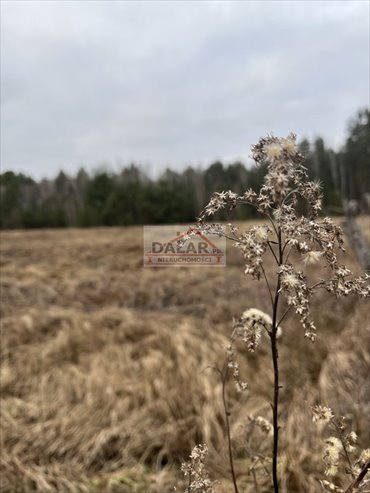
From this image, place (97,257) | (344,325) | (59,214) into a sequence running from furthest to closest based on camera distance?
(59,214), (97,257), (344,325)

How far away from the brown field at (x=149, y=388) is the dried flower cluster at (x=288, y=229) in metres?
1.08

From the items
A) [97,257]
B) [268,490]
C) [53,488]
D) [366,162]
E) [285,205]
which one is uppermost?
[366,162]

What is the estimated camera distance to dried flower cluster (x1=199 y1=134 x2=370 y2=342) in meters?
0.67

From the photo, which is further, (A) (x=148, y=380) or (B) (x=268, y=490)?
(A) (x=148, y=380)

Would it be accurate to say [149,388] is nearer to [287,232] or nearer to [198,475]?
[198,475]

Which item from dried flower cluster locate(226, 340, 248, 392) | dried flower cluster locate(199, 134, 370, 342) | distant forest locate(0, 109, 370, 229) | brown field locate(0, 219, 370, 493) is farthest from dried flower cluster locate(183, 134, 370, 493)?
distant forest locate(0, 109, 370, 229)

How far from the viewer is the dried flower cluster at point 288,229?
67 centimetres

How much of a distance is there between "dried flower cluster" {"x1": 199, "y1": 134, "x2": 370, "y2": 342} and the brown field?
1080mm

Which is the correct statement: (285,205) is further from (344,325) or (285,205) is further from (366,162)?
(344,325)

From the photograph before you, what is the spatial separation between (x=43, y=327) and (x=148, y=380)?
65.2 inches

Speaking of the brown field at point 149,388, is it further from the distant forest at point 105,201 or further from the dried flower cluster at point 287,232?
the distant forest at point 105,201

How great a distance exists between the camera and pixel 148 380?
3.88 metres

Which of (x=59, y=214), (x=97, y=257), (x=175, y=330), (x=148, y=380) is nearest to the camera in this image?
(x=148, y=380)

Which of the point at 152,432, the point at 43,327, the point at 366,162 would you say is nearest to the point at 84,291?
the point at 43,327
